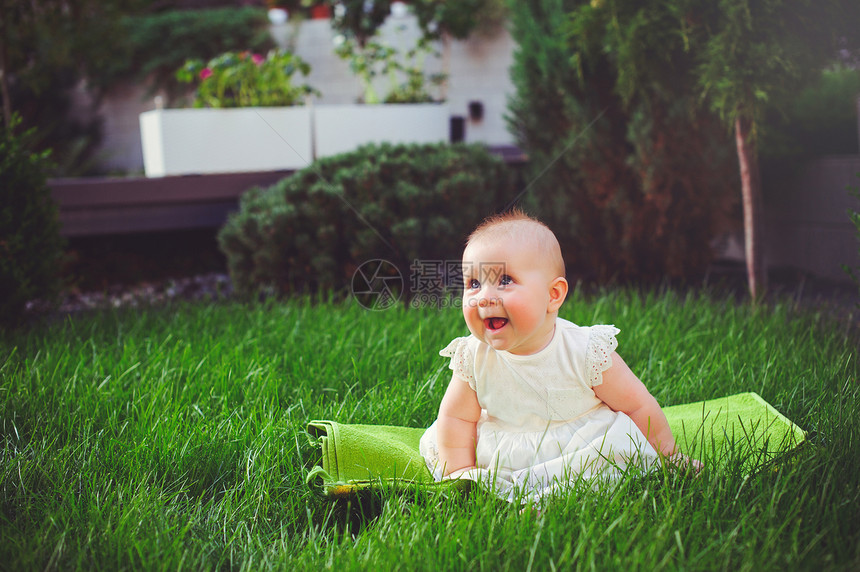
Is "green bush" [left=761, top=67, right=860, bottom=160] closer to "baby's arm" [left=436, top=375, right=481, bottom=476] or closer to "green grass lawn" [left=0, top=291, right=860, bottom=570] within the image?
"green grass lawn" [left=0, top=291, right=860, bottom=570]

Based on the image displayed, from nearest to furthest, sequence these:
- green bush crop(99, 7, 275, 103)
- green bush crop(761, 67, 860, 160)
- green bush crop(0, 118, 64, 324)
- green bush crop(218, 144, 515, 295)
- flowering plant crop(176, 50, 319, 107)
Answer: green bush crop(0, 118, 64, 324) → green bush crop(218, 144, 515, 295) → green bush crop(761, 67, 860, 160) → flowering plant crop(176, 50, 319, 107) → green bush crop(99, 7, 275, 103)

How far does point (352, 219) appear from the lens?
416 cm

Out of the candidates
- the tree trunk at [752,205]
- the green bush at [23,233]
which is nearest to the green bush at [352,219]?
the green bush at [23,233]

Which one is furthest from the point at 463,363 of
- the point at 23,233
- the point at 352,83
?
the point at 352,83

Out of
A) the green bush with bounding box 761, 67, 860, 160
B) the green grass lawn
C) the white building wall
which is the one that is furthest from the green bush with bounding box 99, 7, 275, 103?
the green grass lawn

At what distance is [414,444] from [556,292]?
0.62 meters

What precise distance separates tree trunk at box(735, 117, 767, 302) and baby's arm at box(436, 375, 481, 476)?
2198mm

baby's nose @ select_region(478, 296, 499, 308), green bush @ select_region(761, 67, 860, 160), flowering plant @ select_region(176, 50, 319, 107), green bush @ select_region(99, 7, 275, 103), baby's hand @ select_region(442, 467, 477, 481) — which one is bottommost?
baby's hand @ select_region(442, 467, 477, 481)

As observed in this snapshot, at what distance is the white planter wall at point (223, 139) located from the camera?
17.7ft

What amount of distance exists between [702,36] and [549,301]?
7.46 feet

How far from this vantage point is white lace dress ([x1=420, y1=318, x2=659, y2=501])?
5.64 feet

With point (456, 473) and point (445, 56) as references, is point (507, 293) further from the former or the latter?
point (445, 56)

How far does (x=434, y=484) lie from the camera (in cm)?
167

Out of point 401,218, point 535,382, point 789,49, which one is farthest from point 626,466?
point 401,218
